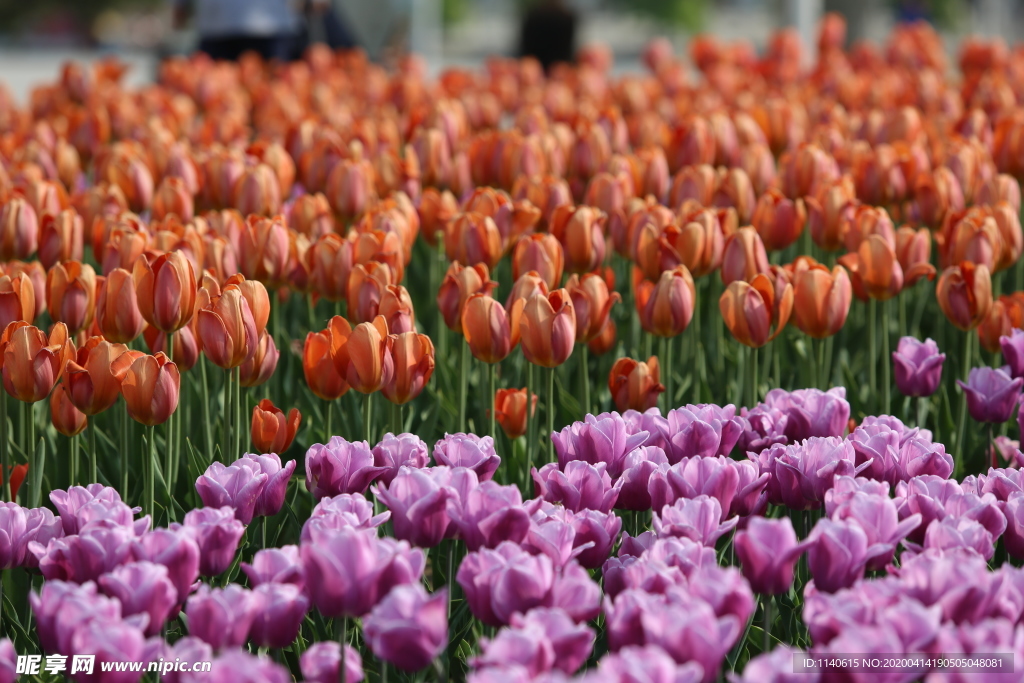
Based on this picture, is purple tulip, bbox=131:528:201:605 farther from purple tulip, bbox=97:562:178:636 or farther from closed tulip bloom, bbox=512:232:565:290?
closed tulip bloom, bbox=512:232:565:290

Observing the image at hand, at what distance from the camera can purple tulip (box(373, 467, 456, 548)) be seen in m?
1.62

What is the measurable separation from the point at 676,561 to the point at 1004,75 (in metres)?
5.74

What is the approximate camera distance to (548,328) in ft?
7.45

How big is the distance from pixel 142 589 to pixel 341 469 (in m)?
0.43

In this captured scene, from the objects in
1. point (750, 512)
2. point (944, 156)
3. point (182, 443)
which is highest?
point (944, 156)

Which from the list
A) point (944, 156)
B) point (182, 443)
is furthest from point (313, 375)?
point (944, 156)

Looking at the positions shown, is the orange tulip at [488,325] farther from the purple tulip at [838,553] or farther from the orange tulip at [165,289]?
the purple tulip at [838,553]

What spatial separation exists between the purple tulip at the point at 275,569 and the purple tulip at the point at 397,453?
0.34m

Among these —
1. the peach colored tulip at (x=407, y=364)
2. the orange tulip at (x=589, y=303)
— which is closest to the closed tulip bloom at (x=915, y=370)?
the orange tulip at (x=589, y=303)

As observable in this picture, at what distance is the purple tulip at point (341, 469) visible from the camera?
1833mm

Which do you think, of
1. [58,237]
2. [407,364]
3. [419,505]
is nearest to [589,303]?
[407,364]

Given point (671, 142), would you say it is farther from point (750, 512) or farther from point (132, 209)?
point (750, 512)

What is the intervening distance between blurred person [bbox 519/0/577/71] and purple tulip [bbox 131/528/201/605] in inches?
511

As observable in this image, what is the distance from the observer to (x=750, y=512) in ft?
5.90
